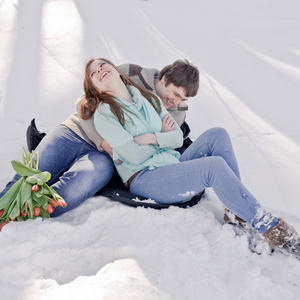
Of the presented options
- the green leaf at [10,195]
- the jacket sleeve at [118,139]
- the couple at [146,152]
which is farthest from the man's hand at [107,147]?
the green leaf at [10,195]

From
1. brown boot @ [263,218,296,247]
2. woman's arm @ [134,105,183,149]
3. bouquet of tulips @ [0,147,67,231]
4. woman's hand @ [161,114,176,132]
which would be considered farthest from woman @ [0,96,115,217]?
brown boot @ [263,218,296,247]

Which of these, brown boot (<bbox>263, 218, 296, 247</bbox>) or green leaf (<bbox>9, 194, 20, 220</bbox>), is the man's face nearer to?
brown boot (<bbox>263, 218, 296, 247</bbox>)

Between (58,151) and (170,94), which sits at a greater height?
(170,94)

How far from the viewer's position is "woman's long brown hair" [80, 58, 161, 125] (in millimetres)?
Result: 1952

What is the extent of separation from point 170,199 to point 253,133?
138 cm

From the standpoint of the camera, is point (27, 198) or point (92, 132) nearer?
point (27, 198)

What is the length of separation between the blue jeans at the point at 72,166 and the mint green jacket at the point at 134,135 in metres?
0.12

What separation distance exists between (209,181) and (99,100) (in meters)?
0.73

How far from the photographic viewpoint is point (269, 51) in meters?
4.44

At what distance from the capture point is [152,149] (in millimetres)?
1975

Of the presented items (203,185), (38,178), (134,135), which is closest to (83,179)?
(38,178)

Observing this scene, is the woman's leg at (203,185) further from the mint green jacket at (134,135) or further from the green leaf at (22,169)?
the green leaf at (22,169)

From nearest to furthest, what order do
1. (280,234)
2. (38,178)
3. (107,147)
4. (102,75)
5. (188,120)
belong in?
1. (280,234)
2. (38,178)
3. (102,75)
4. (107,147)
5. (188,120)

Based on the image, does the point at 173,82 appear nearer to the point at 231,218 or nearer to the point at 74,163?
the point at 74,163
